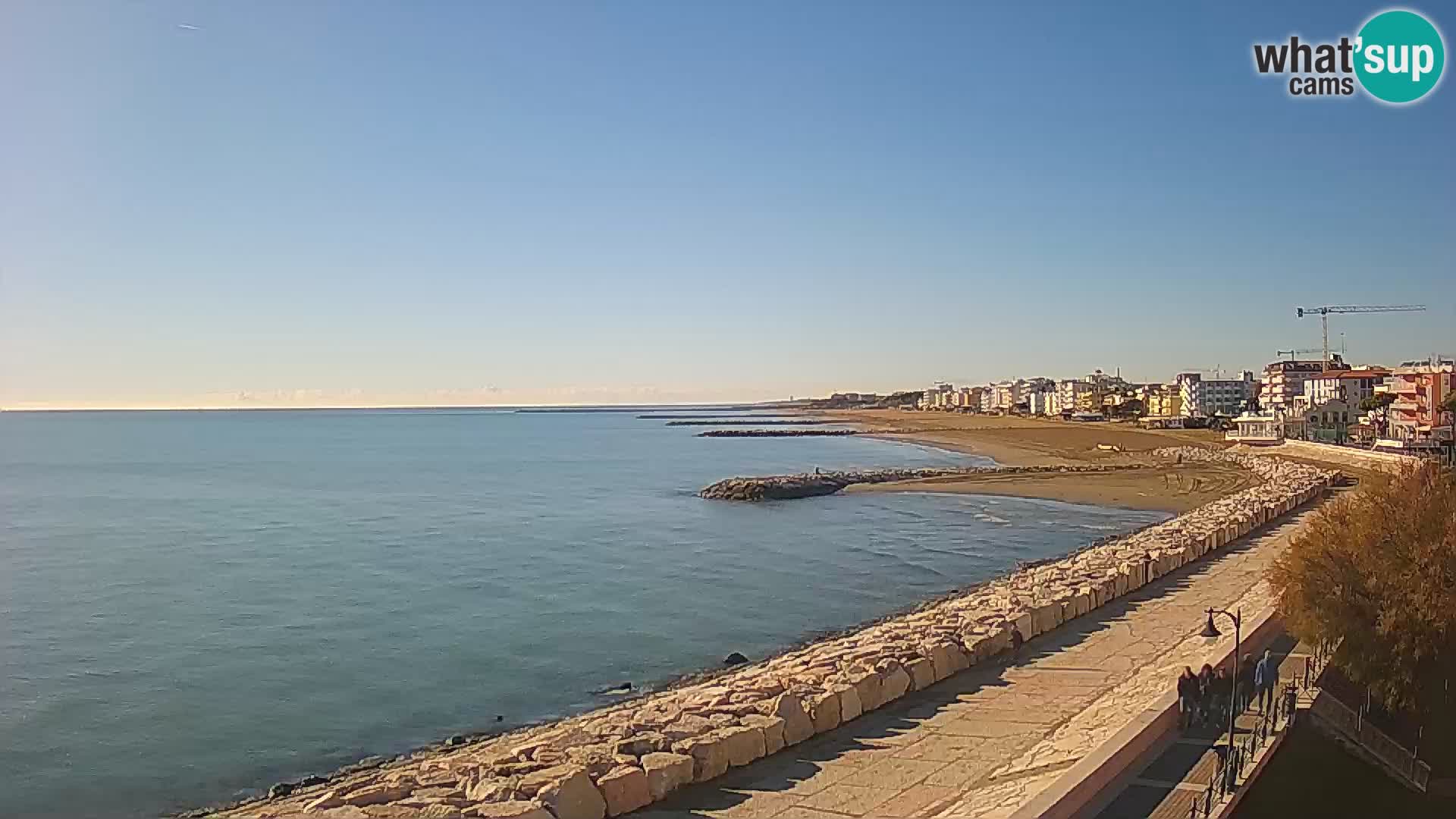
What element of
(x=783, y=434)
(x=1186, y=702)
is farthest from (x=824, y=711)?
(x=783, y=434)

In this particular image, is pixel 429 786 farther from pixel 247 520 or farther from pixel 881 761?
pixel 247 520

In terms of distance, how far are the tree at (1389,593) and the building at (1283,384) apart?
88.0 m

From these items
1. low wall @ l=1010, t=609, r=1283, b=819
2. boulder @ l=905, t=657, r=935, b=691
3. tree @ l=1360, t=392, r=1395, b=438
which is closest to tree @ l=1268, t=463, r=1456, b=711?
low wall @ l=1010, t=609, r=1283, b=819

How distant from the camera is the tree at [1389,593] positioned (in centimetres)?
1144

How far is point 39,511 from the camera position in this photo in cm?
5081

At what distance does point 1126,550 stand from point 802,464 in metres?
50.9

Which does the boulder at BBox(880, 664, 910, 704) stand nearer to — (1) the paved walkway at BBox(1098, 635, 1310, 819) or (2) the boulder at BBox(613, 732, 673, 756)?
(2) the boulder at BBox(613, 732, 673, 756)

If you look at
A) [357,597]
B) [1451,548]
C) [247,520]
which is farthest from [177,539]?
[1451,548]

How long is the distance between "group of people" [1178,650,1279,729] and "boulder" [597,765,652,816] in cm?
527

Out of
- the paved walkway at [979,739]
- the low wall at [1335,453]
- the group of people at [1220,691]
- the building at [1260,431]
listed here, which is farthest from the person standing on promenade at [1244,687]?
the building at [1260,431]

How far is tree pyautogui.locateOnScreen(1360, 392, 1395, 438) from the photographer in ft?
221

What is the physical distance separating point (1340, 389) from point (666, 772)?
9976 centimetres

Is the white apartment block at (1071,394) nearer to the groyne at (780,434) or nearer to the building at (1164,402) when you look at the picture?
the building at (1164,402)

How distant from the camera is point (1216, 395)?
134875 mm
